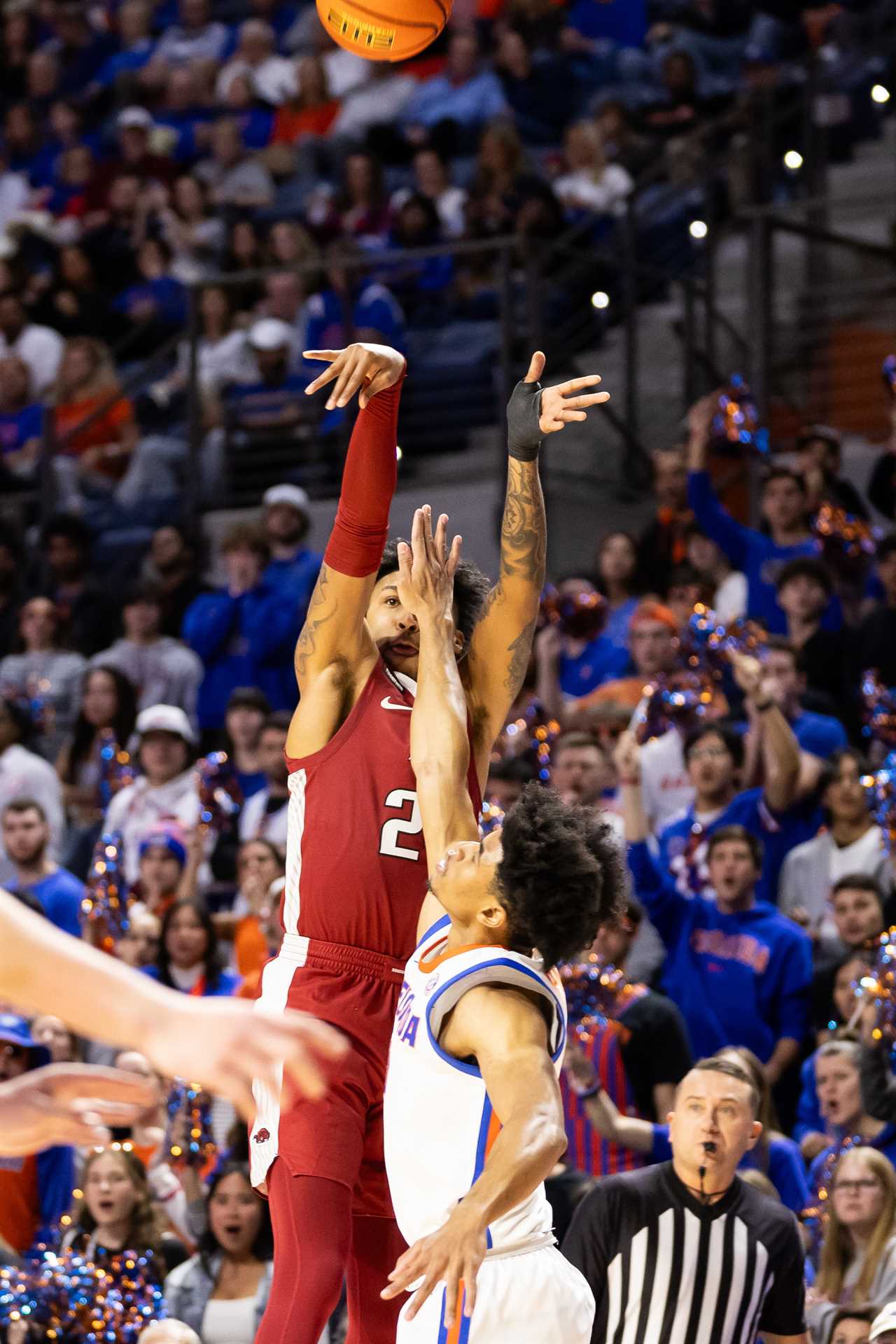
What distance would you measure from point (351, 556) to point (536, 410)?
53cm

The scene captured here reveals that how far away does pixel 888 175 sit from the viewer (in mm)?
11938

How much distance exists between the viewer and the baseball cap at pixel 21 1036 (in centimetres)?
736

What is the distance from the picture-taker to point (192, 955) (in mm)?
7848

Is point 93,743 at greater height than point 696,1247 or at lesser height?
greater

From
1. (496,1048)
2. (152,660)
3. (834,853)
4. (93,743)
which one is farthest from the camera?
(152,660)

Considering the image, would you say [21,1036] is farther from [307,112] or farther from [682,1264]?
[307,112]

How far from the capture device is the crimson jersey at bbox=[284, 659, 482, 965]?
4570mm

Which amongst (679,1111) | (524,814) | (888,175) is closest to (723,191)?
(888,175)

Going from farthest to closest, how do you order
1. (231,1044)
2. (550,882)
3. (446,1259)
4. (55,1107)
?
1. (550,882)
2. (446,1259)
3. (55,1107)
4. (231,1044)

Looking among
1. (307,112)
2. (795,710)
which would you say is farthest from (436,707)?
(307,112)

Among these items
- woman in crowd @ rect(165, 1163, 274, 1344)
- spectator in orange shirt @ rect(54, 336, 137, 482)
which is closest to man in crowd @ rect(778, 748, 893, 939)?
woman in crowd @ rect(165, 1163, 274, 1344)

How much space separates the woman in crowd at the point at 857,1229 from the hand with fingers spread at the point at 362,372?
2.63m

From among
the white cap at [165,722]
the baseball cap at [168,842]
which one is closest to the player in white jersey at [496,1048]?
the baseball cap at [168,842]

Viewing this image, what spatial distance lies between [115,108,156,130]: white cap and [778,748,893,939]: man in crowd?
349 inches
